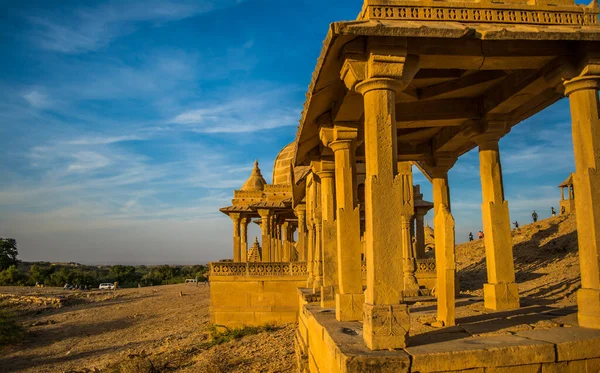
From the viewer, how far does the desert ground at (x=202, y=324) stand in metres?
7.62

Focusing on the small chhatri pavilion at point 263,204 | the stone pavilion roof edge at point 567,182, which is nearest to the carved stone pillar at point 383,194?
the small chhatri pavilion at point 263,204

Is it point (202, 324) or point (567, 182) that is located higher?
point (567, 182)

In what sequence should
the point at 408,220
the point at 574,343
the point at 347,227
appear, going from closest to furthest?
the point at 574,343
the point at 347,227
the point at 408,220

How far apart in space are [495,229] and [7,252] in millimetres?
70654

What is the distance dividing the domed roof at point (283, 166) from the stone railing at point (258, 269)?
25.5 ft

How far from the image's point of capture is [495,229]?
8.44 metres

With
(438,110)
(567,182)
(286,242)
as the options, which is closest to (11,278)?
(286,242)

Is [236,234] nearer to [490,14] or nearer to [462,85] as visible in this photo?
[462,85]

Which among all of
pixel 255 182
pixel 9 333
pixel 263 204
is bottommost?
pixel 9 333

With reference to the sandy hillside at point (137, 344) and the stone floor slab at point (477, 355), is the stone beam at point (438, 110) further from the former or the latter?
the sandy hillside at point (137, 344)

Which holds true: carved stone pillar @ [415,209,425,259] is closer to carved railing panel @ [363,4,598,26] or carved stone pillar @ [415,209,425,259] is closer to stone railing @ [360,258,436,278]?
stone railing @ [360,258,436,278]

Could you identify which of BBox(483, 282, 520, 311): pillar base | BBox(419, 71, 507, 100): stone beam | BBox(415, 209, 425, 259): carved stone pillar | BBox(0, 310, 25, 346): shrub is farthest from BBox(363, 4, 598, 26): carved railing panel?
BBox(0, 310, 25, 346): shrub

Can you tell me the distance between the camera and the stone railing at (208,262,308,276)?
57.3ft

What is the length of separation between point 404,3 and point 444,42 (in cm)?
76
